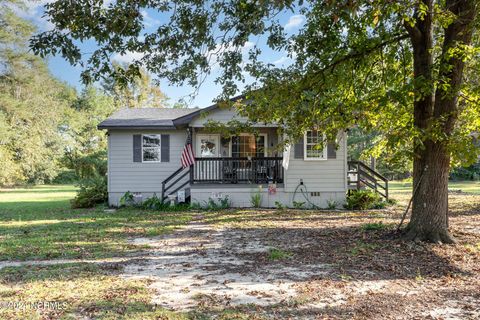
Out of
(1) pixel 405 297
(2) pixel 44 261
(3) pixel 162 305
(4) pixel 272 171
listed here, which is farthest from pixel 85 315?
(4) pixel 272 171

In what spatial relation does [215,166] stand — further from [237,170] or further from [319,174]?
→ [319,174]

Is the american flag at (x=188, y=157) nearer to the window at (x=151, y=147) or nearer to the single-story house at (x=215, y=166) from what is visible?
the single-story house at (x=215, y=166)

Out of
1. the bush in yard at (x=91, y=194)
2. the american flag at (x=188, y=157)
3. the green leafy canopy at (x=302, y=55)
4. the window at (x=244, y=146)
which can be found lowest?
the bush in yard at (x=91, y=194)

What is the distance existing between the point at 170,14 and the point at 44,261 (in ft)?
15.6

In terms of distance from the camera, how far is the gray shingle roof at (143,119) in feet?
46.7

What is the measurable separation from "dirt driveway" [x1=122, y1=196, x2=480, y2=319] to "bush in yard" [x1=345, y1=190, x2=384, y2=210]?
4.52 m

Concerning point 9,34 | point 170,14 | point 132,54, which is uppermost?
point 9,34

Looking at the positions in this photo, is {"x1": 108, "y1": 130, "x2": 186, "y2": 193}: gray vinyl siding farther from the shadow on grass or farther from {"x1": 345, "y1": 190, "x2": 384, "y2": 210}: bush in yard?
the shadow on grass

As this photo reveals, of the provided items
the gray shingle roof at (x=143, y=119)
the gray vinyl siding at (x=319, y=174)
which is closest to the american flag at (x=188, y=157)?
the gray shingle roof at (x=143, y=119)

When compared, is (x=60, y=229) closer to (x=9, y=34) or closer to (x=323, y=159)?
(x=323, y=159)

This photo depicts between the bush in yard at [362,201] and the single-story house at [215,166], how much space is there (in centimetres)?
40

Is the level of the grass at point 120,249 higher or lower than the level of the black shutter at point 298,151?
lower

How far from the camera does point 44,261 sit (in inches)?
235

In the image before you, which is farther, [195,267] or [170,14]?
[170,14]
